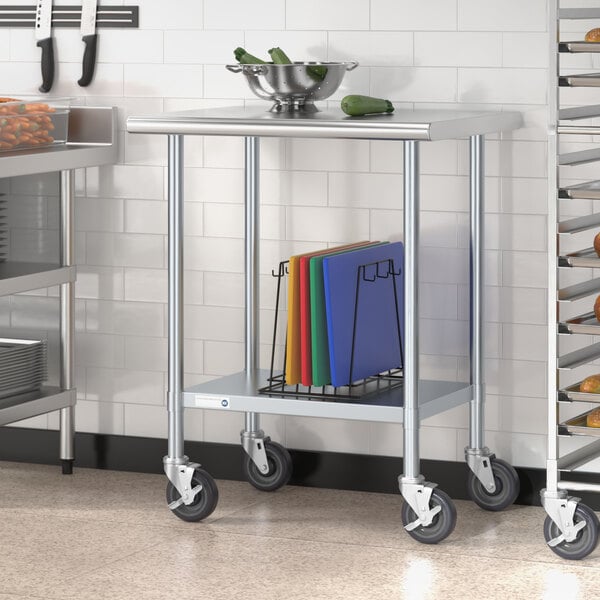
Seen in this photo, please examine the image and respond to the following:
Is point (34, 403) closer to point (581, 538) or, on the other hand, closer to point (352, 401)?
point (352, 401)

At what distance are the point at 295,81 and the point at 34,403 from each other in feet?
4.79

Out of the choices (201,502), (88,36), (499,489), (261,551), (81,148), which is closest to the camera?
(261,551)

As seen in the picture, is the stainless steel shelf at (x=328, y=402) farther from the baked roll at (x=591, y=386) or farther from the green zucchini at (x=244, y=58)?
the green zucchini at (x=244, y=58)

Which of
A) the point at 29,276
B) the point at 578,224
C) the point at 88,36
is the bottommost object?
the point at 29,276

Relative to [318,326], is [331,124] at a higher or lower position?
higher

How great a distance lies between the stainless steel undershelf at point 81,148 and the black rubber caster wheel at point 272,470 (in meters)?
1.15

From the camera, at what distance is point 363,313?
4.42 metres

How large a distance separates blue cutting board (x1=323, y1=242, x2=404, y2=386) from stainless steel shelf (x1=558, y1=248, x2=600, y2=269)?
67 centimetres

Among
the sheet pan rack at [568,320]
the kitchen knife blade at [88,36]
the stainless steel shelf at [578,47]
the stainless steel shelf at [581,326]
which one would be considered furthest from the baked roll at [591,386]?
the kitchen knife blade at [88,36]

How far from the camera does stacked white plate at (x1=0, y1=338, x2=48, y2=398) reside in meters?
4.90

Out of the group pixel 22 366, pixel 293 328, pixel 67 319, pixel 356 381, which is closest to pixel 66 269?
pixel 67 319

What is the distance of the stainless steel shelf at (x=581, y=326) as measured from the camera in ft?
12.9

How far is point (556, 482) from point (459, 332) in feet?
2.68

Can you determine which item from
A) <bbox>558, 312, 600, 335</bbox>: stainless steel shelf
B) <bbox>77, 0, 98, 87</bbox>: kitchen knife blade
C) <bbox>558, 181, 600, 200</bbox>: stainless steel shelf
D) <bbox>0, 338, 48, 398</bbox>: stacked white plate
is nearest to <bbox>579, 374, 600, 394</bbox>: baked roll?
<bbox>558, 312, 600, 335</bbox>: stainless steel shelf
